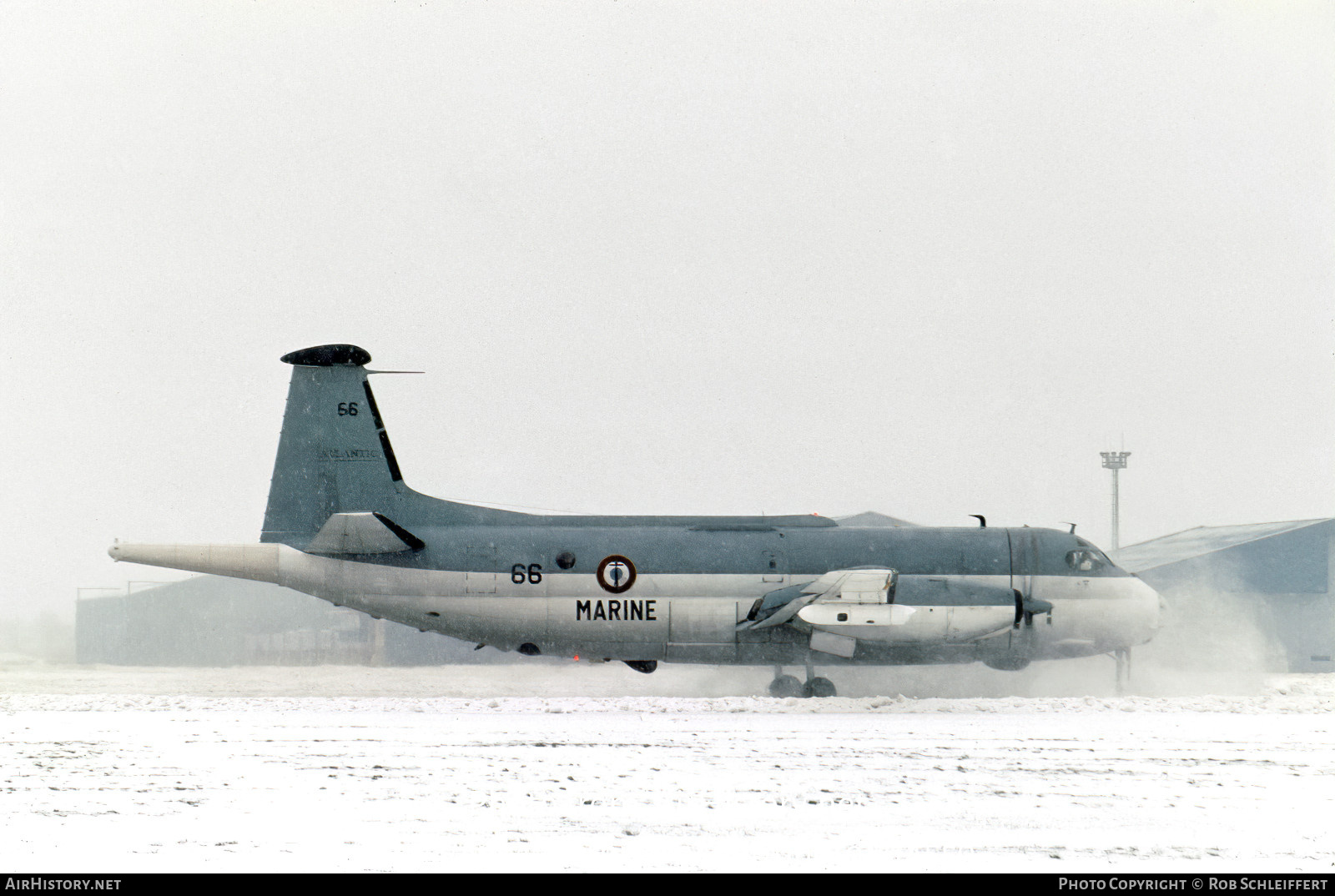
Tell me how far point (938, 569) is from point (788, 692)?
12.9ft

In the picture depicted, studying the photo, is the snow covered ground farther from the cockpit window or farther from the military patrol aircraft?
the cockpit window

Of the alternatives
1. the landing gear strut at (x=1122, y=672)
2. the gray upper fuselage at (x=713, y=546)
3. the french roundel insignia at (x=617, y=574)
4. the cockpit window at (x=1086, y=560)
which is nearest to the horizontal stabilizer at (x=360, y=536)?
the gray upper fuselage at (x=713, y=546)

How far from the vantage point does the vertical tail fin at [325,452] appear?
20.4 m

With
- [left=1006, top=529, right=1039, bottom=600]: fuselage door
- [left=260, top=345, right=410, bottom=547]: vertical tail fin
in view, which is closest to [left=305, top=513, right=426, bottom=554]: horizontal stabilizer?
[left=260, top=345, right=410, bottom=547]: vertical tail fin

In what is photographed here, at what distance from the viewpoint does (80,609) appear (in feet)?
144

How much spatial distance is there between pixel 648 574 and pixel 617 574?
24.6 inches

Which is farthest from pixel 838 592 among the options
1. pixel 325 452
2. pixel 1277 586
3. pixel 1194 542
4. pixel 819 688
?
pixel 1194 542

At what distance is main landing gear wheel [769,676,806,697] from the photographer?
20.5m

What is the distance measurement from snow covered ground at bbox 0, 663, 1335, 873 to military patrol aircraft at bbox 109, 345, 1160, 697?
1320mm

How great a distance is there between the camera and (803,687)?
20.6 m

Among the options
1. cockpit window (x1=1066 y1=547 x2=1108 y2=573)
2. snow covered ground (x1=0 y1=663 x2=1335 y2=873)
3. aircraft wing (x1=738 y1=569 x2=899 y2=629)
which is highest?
cockpit window (x1=1066 y1=547 x2=1108 y2=573)

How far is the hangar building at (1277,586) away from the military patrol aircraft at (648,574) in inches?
584

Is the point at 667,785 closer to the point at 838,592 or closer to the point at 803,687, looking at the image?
the point at 838,592

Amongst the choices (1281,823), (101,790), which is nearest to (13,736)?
(101,790)
